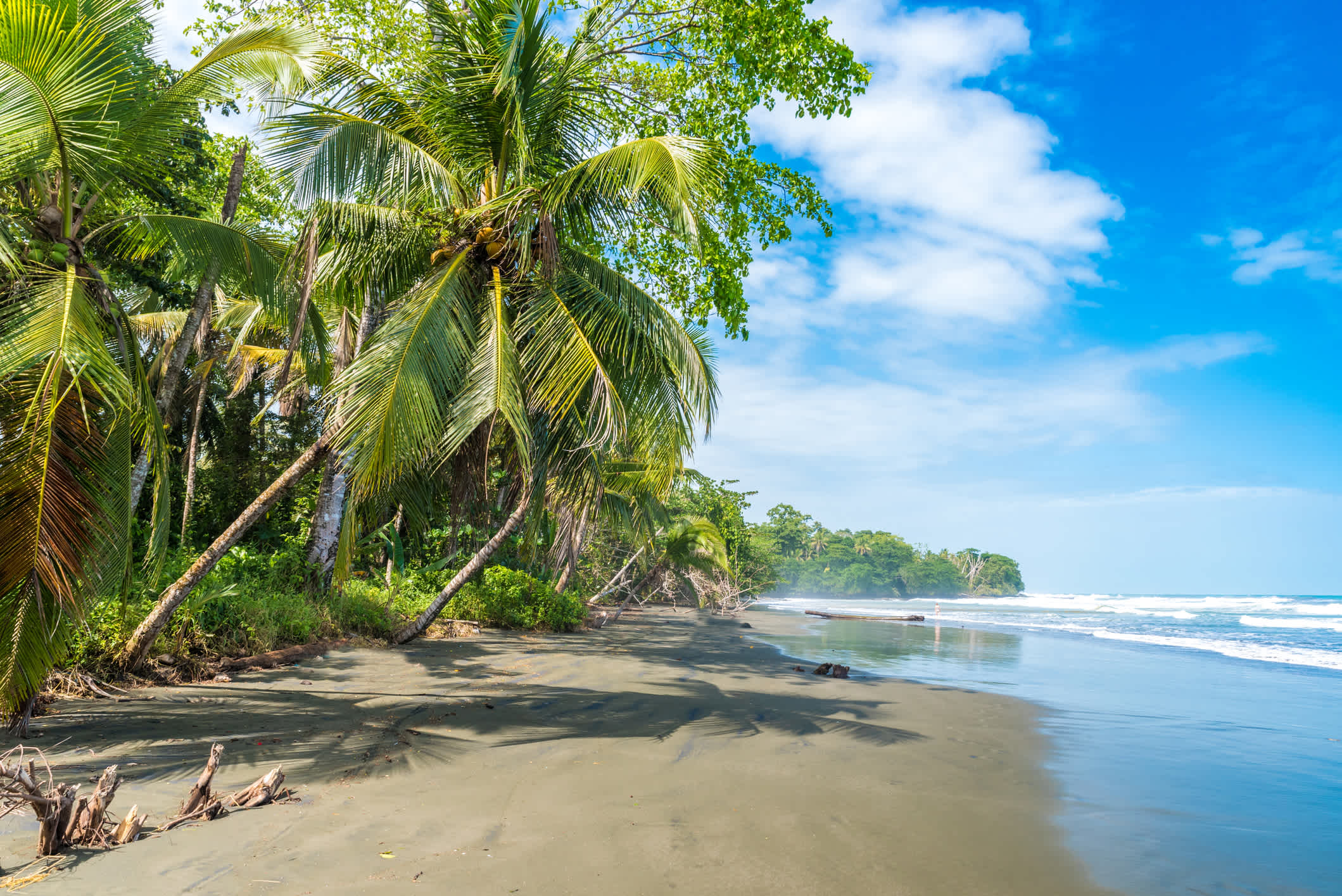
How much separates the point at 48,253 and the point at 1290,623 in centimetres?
4546

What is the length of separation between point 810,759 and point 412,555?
12073 millimetres

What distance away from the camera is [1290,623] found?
34.2 metres

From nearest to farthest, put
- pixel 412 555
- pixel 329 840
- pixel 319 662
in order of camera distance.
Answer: pixel 329 840, pixel 319 662, pixel 412 555

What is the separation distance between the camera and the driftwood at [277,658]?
7.83 m

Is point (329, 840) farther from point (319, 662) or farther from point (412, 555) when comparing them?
point (412, 555)

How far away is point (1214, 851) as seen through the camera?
4.30 metres

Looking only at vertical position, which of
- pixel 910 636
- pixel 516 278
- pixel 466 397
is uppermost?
pixel 516 278

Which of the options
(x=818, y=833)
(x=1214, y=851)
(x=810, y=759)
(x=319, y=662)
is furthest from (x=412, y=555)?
(x=1214, y=851)

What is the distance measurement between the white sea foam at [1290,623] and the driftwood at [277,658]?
119 feet

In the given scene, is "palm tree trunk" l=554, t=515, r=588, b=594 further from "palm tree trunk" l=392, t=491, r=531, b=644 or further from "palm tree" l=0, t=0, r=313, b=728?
"palm tree" l=0, t=0, r=313, b=728

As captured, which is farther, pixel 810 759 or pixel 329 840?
pixel 810 759

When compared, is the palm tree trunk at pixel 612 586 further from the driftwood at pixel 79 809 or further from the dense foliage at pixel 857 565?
the dense foliage at pixel 857 565

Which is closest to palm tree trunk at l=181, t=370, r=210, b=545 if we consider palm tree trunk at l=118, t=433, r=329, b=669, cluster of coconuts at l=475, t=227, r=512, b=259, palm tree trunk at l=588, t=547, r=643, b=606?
palm tree trunk at l=118, t=433, r=329, b=669

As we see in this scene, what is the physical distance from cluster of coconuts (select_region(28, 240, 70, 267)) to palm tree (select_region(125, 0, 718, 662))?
201cm
